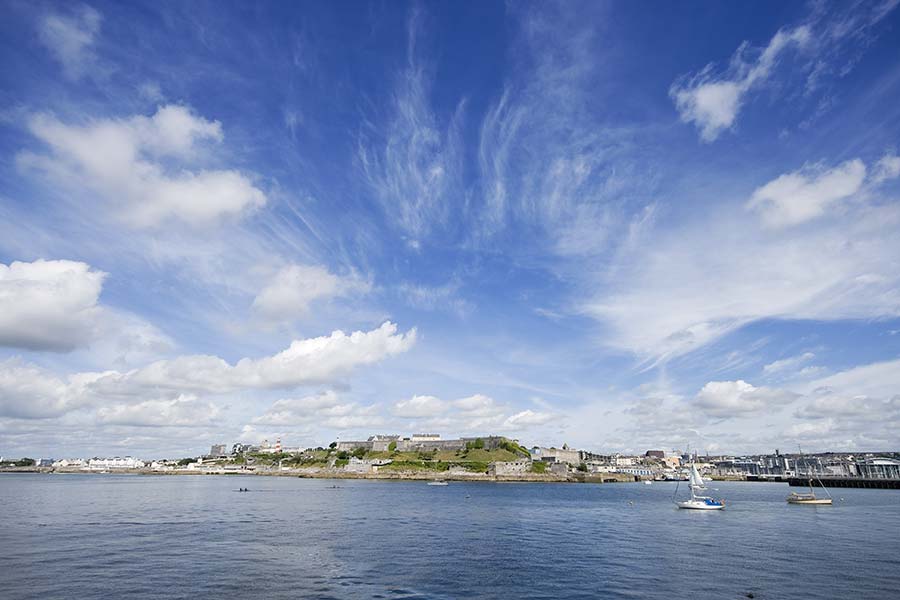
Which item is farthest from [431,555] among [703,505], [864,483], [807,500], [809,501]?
[864,483]

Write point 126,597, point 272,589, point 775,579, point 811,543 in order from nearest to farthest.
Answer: point 126,597 → point 272,589 → point 775,579 → point 811,543

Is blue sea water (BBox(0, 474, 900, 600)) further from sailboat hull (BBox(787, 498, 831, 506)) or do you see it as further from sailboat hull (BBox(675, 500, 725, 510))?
sailboat hull (BBox(787, 498, 831, 506))

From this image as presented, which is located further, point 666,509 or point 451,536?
point 666,509

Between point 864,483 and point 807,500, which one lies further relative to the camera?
point 864,483

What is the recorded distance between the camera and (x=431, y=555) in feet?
141

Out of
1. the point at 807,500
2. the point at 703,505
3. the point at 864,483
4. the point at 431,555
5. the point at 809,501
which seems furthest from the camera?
the point at 864,483

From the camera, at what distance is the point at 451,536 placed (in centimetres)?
5462

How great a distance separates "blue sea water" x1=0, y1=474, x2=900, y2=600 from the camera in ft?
104

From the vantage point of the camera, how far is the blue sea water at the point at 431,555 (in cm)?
3155

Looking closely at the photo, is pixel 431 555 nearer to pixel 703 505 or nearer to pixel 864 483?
pixel 703 505

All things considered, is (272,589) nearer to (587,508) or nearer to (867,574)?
(867,574)

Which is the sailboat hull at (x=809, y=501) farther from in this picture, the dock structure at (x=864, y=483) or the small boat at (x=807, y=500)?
the dock structure at (x=864, y=483)

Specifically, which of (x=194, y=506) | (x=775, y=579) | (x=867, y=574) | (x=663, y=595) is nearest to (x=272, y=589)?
(x=663, y=595)

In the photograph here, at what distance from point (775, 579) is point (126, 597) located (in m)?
39.5
